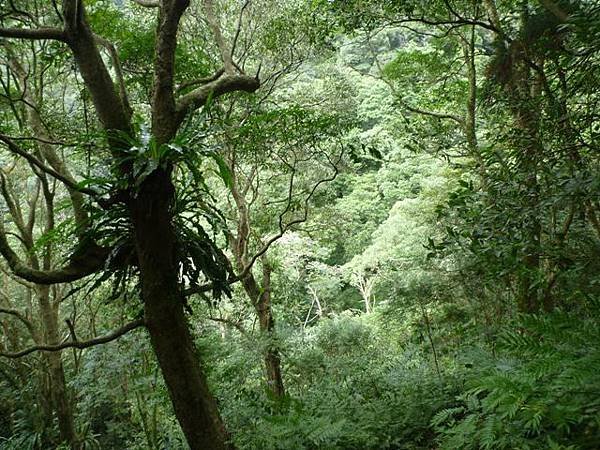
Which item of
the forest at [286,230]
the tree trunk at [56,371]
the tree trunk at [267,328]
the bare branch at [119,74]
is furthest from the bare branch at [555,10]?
the tree trunk at [56,371]

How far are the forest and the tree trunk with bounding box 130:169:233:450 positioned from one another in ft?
0.04

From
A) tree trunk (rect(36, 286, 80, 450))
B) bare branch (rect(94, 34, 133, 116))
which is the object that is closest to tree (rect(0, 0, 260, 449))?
bare branch (rect(94, 34, 133, 116))

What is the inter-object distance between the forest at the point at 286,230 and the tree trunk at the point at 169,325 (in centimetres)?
1

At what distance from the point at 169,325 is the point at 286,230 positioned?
294 cm

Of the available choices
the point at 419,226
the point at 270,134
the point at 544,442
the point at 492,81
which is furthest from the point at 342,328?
the point at 544,442

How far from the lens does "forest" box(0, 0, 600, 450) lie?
264 cm

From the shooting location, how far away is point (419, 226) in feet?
37.9

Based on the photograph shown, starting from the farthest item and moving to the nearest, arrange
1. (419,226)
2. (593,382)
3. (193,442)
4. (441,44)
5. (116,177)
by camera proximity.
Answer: (419,226)
(441,44)
(193,442)
(116,177)
(593,382)

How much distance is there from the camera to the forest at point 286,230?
264 centimetres

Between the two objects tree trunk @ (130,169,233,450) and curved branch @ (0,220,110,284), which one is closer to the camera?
tree trunk @ (130,169,233,450)

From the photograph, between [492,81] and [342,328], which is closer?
[492,81]

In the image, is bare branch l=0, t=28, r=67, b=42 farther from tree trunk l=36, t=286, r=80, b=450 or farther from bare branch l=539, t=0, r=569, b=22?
tree trunk l=36, t=286, r=80, b=450

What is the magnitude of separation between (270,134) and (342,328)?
489cm

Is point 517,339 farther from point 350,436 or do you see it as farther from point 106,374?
point 106,374
